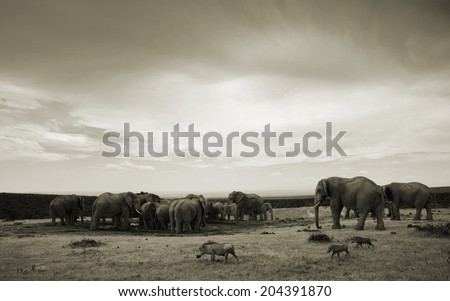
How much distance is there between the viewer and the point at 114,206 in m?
25.8

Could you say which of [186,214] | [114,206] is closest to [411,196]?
[186,214]

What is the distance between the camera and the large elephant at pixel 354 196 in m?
20.2

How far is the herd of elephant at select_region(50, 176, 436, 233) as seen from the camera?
68.1ft

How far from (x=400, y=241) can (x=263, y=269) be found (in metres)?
7.04

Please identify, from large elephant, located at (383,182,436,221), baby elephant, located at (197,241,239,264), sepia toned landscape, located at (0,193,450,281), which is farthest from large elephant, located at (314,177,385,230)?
baby elephant, located at (197,241,239,264)

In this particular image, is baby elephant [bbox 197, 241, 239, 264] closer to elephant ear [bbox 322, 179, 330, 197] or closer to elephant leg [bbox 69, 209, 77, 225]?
elephant ear [bbox 322, 179, 330, 197]

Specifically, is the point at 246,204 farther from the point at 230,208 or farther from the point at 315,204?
the point at 315,204

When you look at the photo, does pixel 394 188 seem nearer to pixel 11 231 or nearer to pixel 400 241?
pixel 400 241

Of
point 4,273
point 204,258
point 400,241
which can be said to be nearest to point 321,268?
point 204,258

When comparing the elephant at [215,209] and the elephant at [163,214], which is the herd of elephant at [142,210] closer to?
the elephant at [163,214]

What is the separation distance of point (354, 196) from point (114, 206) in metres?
15.9

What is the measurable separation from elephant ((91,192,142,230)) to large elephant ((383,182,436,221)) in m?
18.1

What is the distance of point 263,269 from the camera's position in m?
11.9

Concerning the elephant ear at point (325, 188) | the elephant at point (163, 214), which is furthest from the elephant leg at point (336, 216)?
the elephant at point (163, 214)
